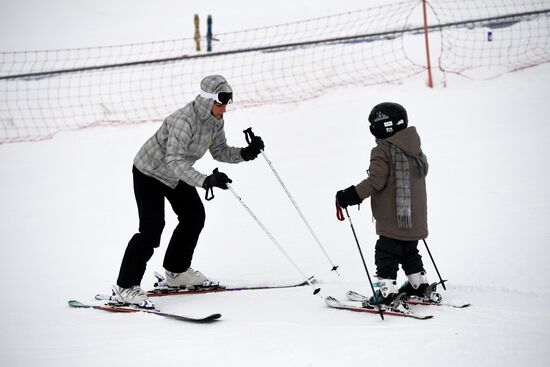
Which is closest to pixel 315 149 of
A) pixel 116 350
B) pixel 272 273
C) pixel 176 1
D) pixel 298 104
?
pixel 298 104

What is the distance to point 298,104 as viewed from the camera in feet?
35.1

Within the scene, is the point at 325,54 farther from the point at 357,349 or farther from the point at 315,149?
the point at 357,349

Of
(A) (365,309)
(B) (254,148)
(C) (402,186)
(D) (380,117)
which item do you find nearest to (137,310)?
(B) (254,148)

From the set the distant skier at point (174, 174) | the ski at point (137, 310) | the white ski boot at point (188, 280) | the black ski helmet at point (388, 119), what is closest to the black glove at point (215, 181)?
the distant skier at point (174, 174)

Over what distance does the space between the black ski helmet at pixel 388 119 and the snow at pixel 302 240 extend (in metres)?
1.19

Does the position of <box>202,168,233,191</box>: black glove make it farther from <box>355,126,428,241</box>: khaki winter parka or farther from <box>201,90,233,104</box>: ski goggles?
<box>355,126,428,241</box>: khaki winter parka

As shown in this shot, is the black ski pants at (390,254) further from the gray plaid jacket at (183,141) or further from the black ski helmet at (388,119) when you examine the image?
the gray plaid jacket at (183,141)

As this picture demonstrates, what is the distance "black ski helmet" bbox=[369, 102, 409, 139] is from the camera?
12.8ft

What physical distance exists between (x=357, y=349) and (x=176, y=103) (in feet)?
31.1

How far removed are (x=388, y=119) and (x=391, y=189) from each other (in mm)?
447

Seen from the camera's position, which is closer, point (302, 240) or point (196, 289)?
point (196, 289)

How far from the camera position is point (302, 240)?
590 centimetres

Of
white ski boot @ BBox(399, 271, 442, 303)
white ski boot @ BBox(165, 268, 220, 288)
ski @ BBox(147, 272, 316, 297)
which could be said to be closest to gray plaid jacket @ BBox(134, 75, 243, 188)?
white ski boot @ BBox(165, 268, 220, 288)

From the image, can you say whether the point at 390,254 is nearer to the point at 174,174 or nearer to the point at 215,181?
the point at 215,181
